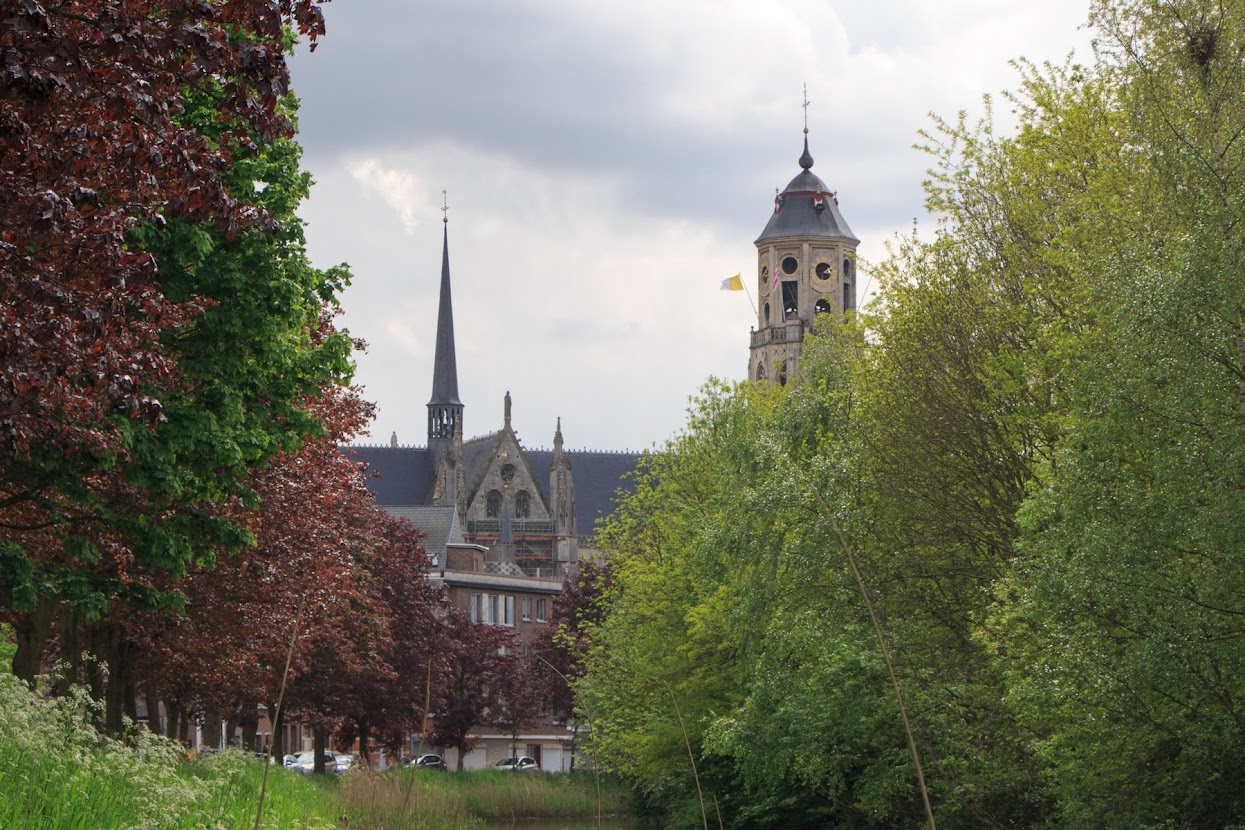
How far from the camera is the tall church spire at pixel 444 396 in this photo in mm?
130125

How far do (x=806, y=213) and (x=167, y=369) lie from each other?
11342 centimetres

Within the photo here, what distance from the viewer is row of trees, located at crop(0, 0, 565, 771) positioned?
30.0 feet

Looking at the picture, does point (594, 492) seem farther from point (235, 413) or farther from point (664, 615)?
point (235, 413)

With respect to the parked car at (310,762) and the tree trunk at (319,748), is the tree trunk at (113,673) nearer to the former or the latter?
the tree trunk at (319,748)

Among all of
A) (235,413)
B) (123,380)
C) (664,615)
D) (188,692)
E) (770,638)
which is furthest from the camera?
(664,615)

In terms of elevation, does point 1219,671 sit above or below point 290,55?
below

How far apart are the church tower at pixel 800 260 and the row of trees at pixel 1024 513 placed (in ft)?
268

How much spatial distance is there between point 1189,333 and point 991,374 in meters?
7.27

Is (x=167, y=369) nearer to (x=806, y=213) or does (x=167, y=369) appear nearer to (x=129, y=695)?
(x=129, y=695)

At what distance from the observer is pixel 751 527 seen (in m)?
28.4

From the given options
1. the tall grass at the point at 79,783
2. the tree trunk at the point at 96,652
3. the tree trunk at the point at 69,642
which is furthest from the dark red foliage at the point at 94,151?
the tree trunk at the point at 96,652

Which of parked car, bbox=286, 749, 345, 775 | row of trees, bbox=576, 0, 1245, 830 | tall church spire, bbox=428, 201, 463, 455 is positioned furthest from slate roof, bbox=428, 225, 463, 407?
row of trees, bbox=576, 0, 1245, 830

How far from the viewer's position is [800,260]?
122 metres

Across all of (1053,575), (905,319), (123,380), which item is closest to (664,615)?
(905,319)
